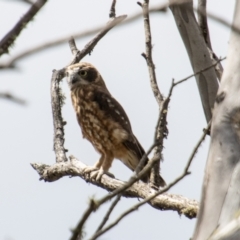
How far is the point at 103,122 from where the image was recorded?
7.16 metres

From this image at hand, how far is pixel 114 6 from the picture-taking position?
5586 millimetres

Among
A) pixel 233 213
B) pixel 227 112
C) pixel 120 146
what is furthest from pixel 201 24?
pixel 233 213

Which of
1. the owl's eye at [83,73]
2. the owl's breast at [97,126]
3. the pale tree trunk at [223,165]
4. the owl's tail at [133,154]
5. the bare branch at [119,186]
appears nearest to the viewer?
the pale tree trunk at [223,165]

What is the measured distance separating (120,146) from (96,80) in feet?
4.32

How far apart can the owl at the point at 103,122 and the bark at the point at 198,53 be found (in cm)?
198

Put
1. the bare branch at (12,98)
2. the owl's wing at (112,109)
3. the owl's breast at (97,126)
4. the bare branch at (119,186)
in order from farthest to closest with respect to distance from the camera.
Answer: the owl's wing at (112,109) < the owl's breast at (97,126) < the bare branch at (119,186) < the bare branch at (12,98)

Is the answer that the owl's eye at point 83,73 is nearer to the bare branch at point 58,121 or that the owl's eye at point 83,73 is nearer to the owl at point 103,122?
the owl at point 103,122

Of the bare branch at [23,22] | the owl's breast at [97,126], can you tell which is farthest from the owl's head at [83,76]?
the bare branch at [23,22]

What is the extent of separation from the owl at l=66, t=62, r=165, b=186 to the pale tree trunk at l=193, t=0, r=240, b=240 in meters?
3.86

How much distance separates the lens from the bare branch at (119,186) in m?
4.41

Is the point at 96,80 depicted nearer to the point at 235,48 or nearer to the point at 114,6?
the point at 114,6

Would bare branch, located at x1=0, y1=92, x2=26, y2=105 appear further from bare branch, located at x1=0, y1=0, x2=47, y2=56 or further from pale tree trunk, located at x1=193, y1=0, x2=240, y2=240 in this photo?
pale tree trunk, located at x1=193, y1=0, x2=240, y2=240

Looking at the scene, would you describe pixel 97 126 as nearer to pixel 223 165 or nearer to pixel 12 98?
pixel 223 165

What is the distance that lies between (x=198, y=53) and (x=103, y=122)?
2.49 m
